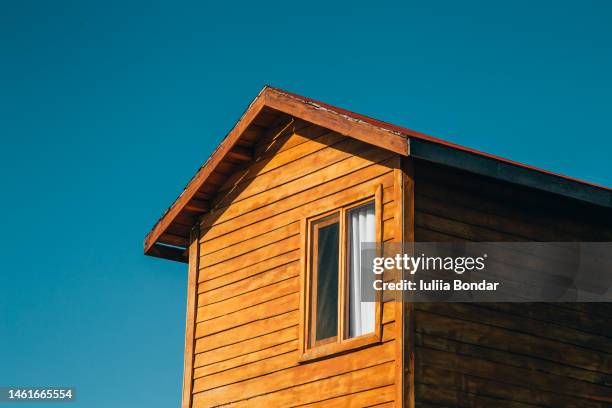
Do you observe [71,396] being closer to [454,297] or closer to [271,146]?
[271,146]

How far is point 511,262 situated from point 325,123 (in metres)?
3.05

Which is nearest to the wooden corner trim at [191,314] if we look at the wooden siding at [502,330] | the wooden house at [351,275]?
the wooden house at [351,275]

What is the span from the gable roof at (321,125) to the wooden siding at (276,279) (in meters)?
0.24

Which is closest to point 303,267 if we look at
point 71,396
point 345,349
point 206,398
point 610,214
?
point 345,349

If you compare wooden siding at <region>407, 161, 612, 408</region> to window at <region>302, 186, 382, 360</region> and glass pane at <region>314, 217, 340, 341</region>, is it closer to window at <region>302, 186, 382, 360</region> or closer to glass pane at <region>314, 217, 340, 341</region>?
window at <region>302, 186, 382, 360</region>

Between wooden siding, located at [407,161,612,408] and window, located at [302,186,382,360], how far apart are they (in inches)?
29.9

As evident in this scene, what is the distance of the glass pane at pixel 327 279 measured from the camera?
631 inches

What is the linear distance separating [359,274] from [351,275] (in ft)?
0.61

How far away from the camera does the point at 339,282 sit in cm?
1600

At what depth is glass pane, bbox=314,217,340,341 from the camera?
16016 mm

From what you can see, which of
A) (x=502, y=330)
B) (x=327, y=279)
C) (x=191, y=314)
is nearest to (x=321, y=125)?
(x=327, y=279)

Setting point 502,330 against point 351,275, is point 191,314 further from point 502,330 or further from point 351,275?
point 502,330

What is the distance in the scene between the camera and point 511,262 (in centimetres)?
1587

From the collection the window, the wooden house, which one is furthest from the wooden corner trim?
the window
